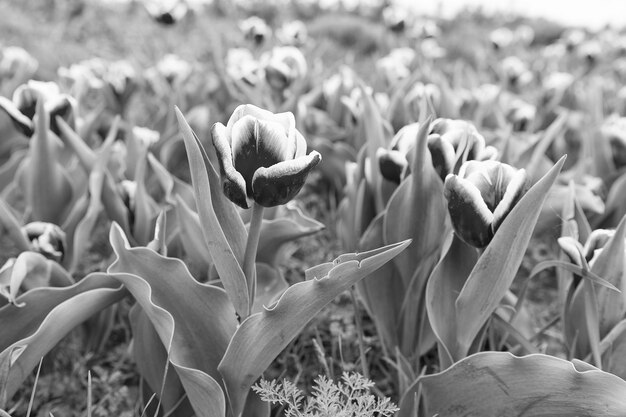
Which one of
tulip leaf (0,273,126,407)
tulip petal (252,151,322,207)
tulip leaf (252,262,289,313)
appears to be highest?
tulip petal (252,151,322,207)

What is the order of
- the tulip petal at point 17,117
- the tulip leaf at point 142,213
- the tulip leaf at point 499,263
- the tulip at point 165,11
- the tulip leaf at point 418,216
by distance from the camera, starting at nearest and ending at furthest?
the tulip leaf at point 499,263 → the tulip leaf at point 418,216 → the tulip leaf at point 142,213 → the tulip petal at point 17,117 → the tulip at point 165,11

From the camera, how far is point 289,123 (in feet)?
4.23

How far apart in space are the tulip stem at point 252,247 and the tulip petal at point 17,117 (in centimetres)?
100

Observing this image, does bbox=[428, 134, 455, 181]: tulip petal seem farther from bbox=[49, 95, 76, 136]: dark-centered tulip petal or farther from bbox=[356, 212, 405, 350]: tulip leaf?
bbox=[49, 95, 76, 136]: dark-centered tulip petal

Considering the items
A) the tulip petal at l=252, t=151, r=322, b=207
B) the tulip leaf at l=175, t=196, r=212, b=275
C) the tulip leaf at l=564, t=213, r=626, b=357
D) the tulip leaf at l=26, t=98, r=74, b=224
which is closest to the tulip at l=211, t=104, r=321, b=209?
the tulip petal at l=252, t=151, r=322, b=207

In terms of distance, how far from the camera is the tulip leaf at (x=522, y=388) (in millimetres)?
1311

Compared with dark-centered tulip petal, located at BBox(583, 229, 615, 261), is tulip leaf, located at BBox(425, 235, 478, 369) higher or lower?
lower

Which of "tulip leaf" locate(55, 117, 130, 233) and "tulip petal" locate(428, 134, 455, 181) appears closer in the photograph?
"tulip petal" locate(428, 134, 455, 181)

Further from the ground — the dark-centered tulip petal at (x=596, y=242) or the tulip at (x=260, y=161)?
the tulip at (x=260, y=161)

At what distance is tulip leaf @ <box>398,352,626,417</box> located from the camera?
1.31 meters

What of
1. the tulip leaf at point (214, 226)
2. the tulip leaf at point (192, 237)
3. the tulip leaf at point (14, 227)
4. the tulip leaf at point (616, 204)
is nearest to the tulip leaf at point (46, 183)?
the tulip leaf at point (14, 227)

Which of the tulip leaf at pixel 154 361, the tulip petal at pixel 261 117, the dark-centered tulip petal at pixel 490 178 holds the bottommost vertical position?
the tulip leaf at pixel 154 361

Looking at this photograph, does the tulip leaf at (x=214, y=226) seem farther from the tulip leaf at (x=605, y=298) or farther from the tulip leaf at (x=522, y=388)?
the tulip leaf at (x=605, y=298)

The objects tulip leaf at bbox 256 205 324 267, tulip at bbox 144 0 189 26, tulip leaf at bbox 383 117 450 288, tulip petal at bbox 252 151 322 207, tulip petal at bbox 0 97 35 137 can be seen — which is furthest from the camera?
tulip at bbox 144 0 189 26
